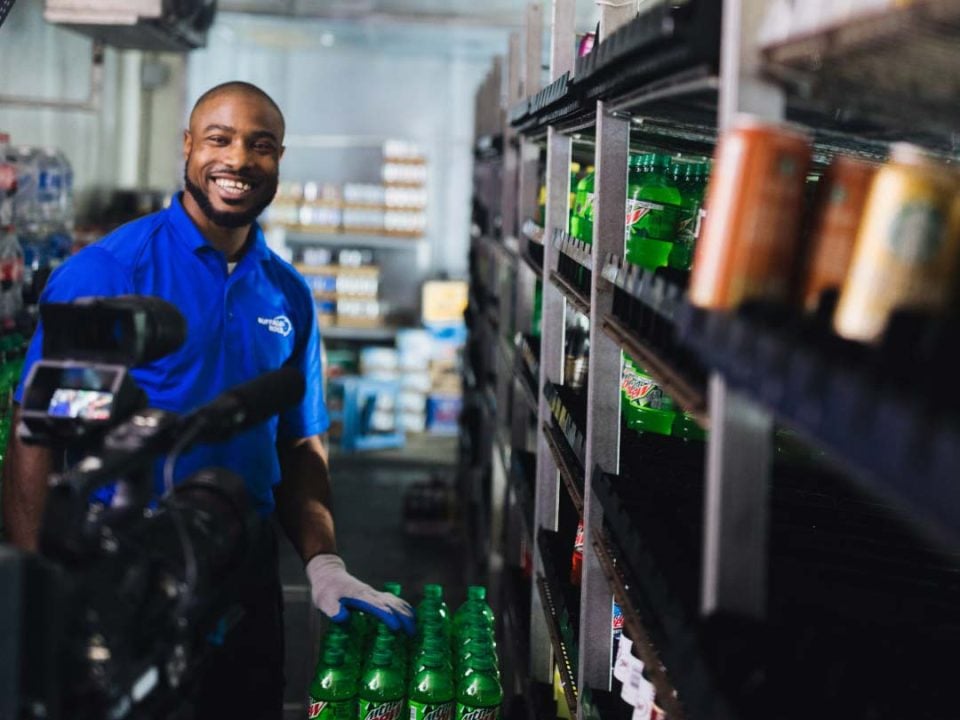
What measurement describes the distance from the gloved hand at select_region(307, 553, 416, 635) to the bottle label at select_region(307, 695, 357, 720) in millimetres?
180

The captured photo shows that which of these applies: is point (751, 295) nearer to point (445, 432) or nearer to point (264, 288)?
point (264, 288)

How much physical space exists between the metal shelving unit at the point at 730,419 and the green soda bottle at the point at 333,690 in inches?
18.3

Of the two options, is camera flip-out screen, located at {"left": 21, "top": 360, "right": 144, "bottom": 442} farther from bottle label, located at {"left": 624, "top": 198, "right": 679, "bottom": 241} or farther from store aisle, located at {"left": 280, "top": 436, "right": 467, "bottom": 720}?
store aisle, located at {"left": 280, "top": 436, "right": 467, "bottom": 720}

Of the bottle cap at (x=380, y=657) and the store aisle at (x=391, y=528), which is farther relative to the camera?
the store aisle at (x=391, y=528)

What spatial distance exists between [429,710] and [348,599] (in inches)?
11.9

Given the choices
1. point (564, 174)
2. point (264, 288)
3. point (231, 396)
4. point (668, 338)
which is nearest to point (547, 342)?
point (564, 174)

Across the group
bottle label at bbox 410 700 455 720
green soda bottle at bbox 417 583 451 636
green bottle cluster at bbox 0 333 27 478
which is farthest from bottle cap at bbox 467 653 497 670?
green bottle cluster at bbox 0 333 27 478

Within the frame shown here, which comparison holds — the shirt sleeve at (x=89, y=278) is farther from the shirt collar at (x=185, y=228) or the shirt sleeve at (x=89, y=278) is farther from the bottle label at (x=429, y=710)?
the bottle label at (x=429, y=710)

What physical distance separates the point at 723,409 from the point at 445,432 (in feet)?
27.7

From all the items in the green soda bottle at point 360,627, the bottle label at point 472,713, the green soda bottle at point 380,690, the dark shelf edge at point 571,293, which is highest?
the dark shelf edge at point 571,293

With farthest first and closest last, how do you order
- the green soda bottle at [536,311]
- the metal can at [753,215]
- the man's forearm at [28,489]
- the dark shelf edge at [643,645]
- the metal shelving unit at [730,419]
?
the green soda bottle at [536,311] → the man's forearm at [28,489] → the dark shelf edge at [643,645] → the metal can at [753,215] → the metal shelving unit at [730,419]

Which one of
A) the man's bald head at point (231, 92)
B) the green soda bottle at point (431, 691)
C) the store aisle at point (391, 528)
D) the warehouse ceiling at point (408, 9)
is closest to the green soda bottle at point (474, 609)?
the green soda bottle at point (431, 691)

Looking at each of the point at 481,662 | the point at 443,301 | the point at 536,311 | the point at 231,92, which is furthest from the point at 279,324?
the point at 443,301

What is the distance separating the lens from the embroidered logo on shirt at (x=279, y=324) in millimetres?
2656
